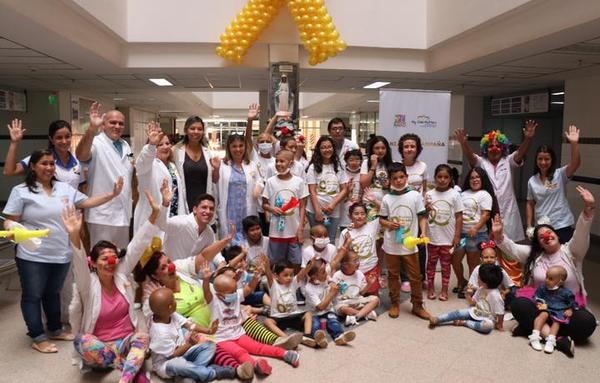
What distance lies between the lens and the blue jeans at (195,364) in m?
2.67

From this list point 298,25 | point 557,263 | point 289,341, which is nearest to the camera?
point 289,341

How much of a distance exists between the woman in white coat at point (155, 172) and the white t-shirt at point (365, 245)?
1.45 meters

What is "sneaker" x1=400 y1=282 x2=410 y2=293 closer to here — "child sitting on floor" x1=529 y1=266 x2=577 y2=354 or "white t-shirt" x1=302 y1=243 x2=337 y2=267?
"white t-shirt" x1=302 y1=243 x2=337 y2=267

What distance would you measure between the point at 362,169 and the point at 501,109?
7.05 metres

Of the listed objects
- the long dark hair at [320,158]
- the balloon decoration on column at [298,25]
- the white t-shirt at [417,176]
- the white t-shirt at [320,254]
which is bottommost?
the white t-shirt at [320,254]

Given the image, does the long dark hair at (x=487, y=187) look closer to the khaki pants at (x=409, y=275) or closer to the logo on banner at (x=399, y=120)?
the khaki pants at (x=409, y=275)

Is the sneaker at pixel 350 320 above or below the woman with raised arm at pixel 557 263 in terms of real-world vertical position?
below

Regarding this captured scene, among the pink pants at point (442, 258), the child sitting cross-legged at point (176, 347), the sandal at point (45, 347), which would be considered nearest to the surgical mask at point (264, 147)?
the pink pants at point (442, 258)

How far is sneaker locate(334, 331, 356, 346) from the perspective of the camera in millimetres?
3184

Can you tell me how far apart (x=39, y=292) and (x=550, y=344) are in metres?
3.53

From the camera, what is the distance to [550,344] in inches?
126

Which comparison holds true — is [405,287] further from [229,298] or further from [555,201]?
[229,298]

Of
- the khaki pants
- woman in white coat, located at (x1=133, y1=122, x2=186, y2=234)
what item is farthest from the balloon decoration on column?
the khaki pants

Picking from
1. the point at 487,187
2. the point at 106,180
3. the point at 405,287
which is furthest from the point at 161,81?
the point at 487,187
